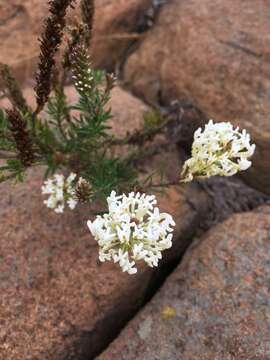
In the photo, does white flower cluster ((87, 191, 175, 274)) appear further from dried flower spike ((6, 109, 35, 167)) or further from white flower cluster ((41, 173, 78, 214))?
white flower cluster ((41, 173, 78, 214))

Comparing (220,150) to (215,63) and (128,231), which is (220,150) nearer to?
(128,231)

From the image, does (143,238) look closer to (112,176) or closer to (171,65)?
(112,176)

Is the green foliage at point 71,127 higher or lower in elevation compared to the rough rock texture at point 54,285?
higher

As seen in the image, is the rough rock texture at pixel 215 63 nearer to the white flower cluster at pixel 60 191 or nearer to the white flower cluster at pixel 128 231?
the white flower cluster at pixel 60 191

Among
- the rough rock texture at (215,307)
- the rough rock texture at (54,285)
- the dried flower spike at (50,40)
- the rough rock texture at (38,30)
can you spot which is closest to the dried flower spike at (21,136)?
the dried flower spike at (50,40)

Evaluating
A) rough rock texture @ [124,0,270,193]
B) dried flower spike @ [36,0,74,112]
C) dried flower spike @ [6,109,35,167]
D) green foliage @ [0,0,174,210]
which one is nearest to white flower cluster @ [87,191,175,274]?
green foliage @ [0,0,174,210]

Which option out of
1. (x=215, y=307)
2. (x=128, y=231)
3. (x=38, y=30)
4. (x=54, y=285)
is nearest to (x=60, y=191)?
(x=54, y=285)
